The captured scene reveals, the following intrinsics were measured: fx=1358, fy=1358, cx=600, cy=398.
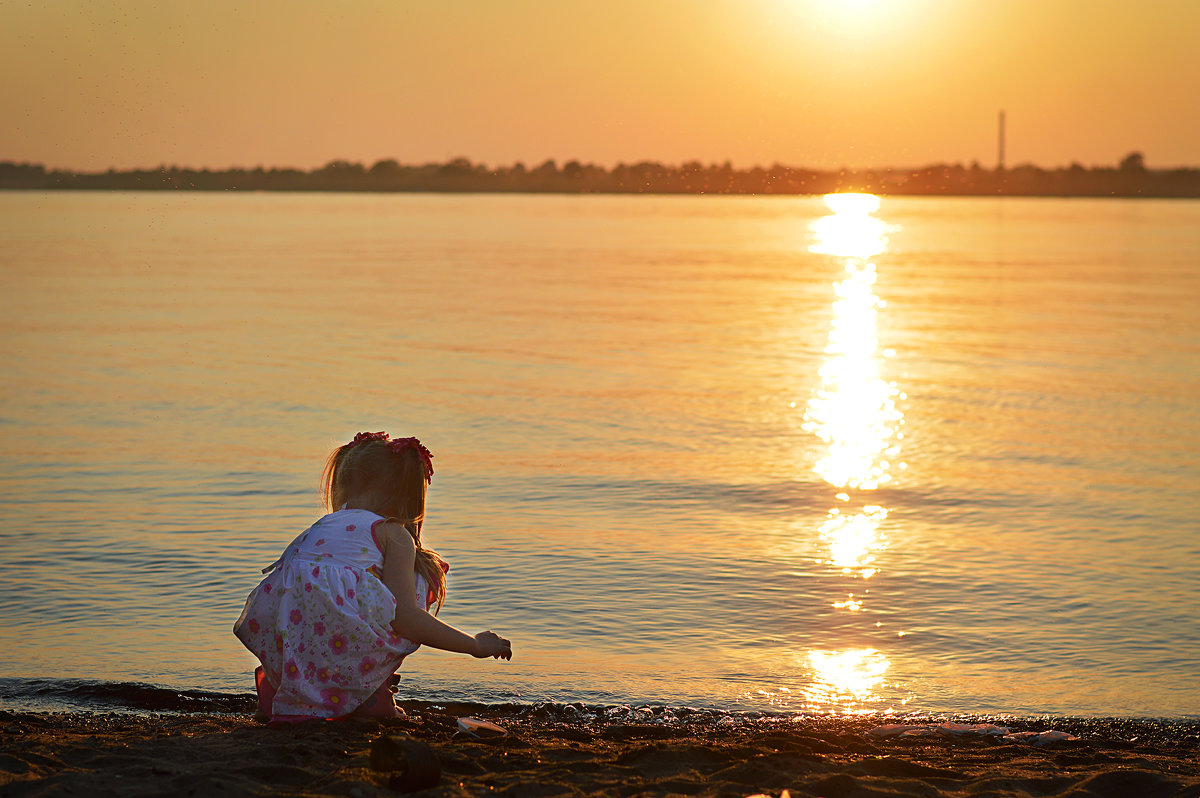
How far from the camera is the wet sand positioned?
4.21 metres

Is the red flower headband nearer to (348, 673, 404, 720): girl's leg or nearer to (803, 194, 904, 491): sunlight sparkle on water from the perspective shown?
(348, 673, 404, 720): girl's leg

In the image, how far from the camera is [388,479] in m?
4.79

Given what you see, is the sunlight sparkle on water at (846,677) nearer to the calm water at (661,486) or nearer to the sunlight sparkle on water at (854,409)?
the calm water at (661,486)

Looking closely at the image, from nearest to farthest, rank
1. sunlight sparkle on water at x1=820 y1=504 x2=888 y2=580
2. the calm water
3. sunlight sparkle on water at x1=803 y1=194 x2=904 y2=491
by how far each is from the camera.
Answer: the calm water < sunlight sparkle on water at x1=820 y1=504 x2=888 y2=580 < sunlight sparkle on water at x1=803 y1=194 x2=904 y2=491

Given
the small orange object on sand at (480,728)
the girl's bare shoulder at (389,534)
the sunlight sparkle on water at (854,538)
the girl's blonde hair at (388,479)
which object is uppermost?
the girl's blonde hair at (388,479)

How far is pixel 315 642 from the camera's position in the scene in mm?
4613

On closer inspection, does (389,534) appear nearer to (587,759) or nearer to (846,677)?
(587,759)

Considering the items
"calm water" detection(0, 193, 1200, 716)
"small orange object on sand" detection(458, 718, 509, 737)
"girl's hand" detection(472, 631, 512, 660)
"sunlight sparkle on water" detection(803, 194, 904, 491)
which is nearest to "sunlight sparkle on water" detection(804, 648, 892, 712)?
"calm water" detection(0, 193, 1200, 716)

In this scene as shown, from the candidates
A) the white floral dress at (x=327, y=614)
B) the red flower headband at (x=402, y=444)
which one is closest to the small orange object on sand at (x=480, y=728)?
the white floral dress at (x=327, y=614)

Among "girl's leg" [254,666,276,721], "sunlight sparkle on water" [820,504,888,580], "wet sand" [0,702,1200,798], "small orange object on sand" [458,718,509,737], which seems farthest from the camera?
"sunlight sparkle on water" [820,504,888,580]

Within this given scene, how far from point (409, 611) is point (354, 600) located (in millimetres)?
197

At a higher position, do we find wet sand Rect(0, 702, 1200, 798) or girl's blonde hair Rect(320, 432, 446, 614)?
girl's blonde hair Rect(320, 432, 446, 614)

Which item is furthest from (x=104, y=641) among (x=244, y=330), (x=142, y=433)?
(x=244, y=330)

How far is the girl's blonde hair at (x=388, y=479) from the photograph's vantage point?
15.7 ft
